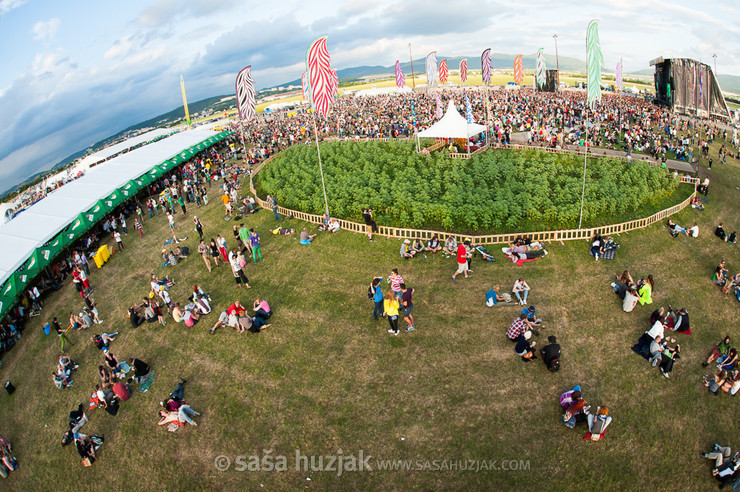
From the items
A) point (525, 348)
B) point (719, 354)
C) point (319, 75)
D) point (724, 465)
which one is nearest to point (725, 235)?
point (719, 354)

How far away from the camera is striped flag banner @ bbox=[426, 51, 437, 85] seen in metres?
46.1

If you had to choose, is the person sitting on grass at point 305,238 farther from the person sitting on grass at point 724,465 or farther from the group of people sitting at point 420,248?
the person sitting on grass at point 724,465

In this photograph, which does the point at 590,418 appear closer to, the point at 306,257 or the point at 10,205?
the point at 306,257

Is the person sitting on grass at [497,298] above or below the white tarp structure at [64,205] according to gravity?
below

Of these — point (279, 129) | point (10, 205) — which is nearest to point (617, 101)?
point (279, 129)

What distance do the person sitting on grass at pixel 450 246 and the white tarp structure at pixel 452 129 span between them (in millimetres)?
13295

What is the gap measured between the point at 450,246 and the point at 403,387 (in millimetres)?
7556

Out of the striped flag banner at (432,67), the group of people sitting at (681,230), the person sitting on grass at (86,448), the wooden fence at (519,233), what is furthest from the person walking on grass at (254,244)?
the striped flag banner at (432,67)

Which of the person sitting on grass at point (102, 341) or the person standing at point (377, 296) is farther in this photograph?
the person sitting on grass at point (102, 341)

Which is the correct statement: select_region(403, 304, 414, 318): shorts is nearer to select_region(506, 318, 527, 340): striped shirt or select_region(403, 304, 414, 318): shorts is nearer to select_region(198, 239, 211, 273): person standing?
select_region(506, 318, 527, 340): striped shirt

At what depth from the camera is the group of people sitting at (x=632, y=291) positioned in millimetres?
13109

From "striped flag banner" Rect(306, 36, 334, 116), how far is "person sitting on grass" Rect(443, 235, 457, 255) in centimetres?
868

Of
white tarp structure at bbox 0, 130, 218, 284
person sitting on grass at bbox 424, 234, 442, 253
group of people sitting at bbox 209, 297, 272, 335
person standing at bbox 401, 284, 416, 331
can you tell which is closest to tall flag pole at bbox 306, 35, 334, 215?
person sitting on grass at bbox 424, 234, 442, 253

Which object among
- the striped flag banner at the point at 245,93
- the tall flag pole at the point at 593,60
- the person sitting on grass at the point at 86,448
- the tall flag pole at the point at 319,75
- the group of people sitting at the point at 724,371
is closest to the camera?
the person sitting on grass at the point at 86,448
